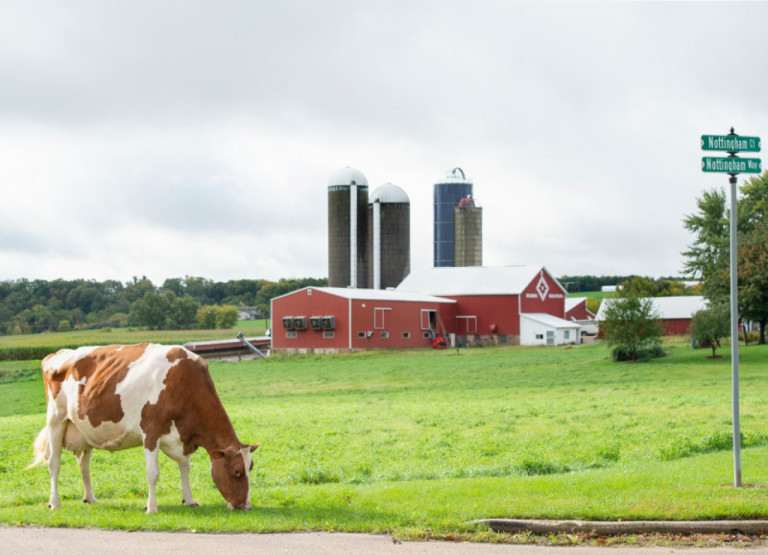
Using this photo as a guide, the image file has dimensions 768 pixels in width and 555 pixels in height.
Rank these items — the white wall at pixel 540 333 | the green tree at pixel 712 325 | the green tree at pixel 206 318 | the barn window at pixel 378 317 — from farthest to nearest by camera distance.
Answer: the green tree at pixel 206 318
the white wall at pixel 540 333
the barn window at pixel 378 317
the green tree at pixel 712 325

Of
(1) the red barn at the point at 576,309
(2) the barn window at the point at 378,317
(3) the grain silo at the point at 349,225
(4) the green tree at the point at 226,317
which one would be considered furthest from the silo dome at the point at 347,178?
(4) the green tree at the point at 226,317

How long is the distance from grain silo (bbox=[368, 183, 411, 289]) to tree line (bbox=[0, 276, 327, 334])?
27106 millimetres

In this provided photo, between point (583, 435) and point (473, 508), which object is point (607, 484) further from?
point (583, 435)

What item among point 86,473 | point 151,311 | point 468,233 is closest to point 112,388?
point 86,473

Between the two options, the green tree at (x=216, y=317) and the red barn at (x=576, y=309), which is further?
the green tree at (x=216, y=317)

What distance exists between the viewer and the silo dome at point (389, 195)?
230 ft

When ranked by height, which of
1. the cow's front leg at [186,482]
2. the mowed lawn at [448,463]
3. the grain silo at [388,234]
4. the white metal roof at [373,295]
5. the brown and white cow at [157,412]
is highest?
the grain silo at [388,234]

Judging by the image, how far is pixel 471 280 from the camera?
221ft

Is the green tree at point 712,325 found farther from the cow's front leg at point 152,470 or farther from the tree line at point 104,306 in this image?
the tree line at point 104,306

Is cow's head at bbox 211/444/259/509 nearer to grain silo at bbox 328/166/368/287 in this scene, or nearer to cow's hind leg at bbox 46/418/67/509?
cow's hind leg at bbox 46/418/67/509

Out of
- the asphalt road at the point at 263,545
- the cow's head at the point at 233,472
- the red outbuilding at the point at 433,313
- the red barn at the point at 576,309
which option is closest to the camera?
the asphalt road at the point at 263,545

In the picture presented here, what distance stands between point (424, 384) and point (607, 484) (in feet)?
80.0

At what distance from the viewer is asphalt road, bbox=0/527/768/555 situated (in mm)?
7715

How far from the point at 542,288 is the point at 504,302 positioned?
4543 millimetres
